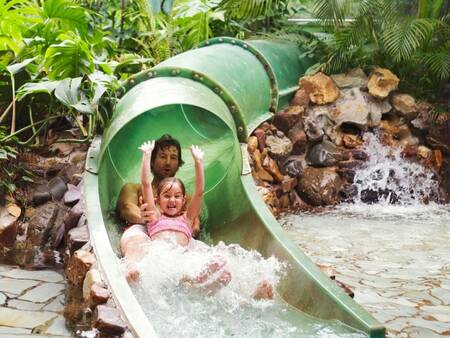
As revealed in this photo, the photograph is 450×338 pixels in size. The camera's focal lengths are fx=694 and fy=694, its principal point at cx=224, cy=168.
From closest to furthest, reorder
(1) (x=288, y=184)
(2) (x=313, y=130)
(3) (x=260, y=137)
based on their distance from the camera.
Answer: (3) (x=260, y=137) → (1) (x=288, y=184) → (2) (x=313, y=130)

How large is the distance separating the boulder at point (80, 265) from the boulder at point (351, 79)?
502 centimetres

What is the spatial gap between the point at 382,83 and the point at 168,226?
4.64 m

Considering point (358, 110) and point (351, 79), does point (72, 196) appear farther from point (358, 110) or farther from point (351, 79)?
point (351, 79)

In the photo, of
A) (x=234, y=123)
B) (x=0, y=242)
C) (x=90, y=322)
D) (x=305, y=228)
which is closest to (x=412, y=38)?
(x=305, y=228)

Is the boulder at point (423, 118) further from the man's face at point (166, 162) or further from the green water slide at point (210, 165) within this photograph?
the man's face at point (166, 162)

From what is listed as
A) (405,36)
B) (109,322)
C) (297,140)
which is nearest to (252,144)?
(297,140)

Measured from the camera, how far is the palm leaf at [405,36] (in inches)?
307

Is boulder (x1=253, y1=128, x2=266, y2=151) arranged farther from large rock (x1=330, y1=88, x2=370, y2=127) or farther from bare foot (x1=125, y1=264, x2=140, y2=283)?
bare foot (x1=125, y1=264, x2=140, y2=283)

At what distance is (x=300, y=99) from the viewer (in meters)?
7.92

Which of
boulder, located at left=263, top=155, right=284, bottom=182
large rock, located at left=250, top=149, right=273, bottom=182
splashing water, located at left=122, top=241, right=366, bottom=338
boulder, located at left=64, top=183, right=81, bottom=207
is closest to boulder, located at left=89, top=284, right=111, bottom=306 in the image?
splashing water, located at left=122, top=241, right=366, bottom=338

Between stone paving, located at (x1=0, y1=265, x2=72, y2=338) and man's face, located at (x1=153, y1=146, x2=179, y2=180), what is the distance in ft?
3.03

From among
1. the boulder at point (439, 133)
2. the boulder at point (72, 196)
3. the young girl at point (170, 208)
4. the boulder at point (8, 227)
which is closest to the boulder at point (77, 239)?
the young girl at point (170, 208)

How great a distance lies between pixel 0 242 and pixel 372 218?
3.60 metres

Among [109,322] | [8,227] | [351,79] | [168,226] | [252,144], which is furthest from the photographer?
[351,79]
